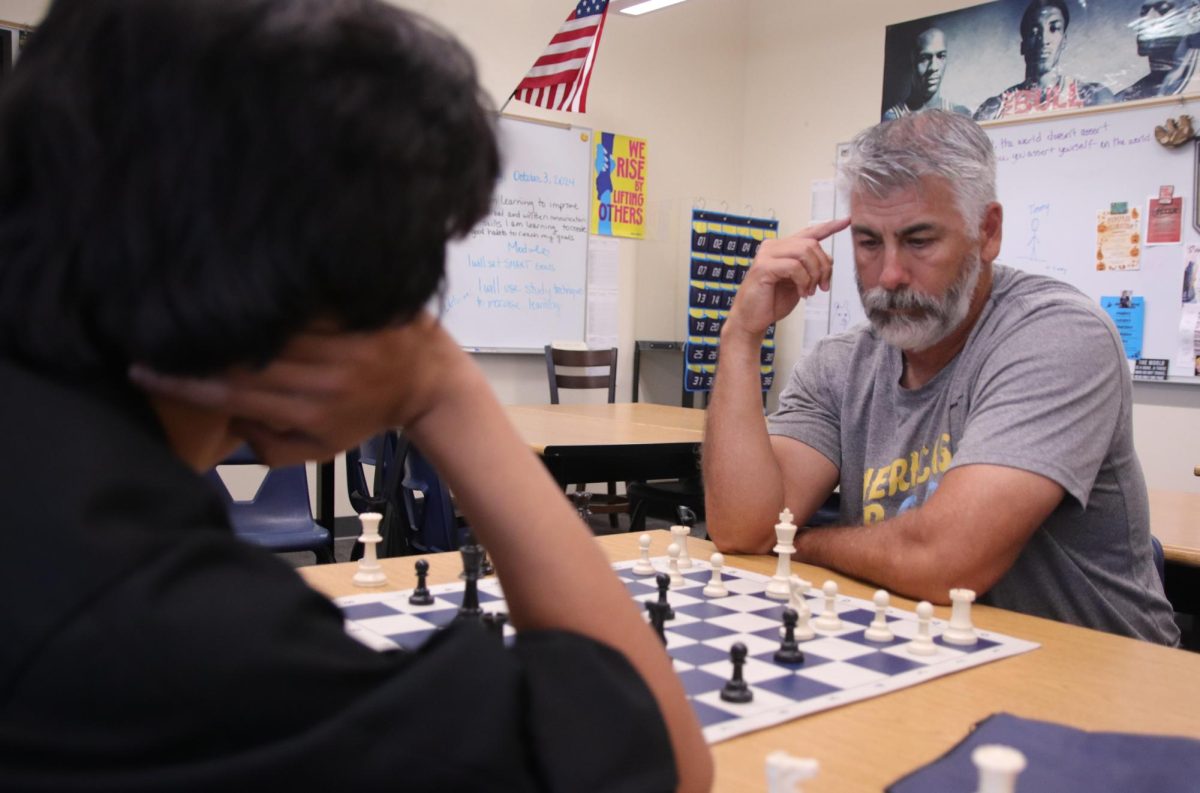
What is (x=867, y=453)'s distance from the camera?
196 cm

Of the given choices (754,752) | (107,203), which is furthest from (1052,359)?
(107,203)

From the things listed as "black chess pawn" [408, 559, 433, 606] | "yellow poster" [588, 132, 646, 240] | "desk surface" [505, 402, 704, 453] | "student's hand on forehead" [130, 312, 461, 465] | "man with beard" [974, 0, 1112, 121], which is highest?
"man with beard" [974, 0, 1112, 121]

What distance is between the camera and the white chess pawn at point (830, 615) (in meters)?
1.31

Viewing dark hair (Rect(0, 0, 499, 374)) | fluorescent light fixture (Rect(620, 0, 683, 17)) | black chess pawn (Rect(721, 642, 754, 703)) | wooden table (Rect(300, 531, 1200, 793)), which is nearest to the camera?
dark hair (Rect(0, 0, 499, 374))

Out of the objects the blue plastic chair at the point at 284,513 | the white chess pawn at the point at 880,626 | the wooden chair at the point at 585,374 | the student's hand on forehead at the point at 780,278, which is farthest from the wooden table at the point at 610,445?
the white chess pawn at the point at 880,626

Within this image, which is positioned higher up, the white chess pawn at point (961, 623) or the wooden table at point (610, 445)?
the white chess pawn at point (961, 623)

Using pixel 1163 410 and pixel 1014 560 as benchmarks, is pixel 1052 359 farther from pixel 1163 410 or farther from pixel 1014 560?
pixel 1163 410

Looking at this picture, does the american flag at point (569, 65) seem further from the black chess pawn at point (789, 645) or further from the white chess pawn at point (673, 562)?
the black chess pawn at point (789, 645)

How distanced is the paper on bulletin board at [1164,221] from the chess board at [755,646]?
4040 mm

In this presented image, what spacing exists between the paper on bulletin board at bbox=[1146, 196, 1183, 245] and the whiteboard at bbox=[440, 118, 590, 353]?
3138 mm

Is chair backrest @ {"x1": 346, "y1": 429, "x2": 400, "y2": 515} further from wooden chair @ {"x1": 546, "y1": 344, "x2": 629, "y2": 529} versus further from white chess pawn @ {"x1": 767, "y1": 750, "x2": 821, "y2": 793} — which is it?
white chess pawn @ {"x1": 767, "y1": 750, "x2": 821, "y2": 793}

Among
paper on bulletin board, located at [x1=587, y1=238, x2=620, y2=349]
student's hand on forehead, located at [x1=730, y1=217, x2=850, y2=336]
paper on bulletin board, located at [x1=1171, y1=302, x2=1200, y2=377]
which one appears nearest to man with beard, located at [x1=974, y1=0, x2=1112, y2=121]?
paper on bulletin board, located at [x1=1171, y1=302, x2=1200, y2=377]

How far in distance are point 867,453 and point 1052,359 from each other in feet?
1.32

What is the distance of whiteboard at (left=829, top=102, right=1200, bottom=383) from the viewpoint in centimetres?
474
